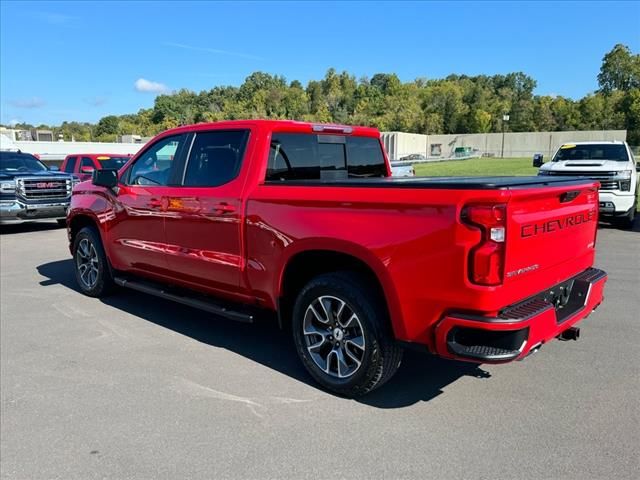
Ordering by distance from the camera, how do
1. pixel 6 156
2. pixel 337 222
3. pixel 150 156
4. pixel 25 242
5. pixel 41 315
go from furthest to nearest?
pixel 6 156, pixel 25 242, pixel 41 315, pixel 150 156, pixel 337 222

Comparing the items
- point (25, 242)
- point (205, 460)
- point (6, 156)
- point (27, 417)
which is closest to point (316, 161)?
point (205, 460)

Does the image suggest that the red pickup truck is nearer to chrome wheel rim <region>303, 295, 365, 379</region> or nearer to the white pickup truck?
chrome wheel rim <region>303, 295, 365, 379</region>

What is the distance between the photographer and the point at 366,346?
353cm

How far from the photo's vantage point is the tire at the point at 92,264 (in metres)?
6.27

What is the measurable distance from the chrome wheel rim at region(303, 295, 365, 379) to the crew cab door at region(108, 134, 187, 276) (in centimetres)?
193

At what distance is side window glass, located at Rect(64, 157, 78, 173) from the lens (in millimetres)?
17422

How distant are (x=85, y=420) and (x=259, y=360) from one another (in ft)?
4.72

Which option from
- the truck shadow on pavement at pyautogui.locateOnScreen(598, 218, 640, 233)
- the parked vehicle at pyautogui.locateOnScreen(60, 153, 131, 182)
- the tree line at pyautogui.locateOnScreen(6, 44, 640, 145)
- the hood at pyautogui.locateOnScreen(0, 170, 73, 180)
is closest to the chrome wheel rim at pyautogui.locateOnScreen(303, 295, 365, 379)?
the truck shadow on pavement at pyautogui.locateOnScreen(598, 218, 640, 233)

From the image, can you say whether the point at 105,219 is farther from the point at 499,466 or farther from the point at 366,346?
the point at 499,466

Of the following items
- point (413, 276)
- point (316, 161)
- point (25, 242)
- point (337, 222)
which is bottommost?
point (25, 242)

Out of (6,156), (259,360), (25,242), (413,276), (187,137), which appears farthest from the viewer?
(6,156)

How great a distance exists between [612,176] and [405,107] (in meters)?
120

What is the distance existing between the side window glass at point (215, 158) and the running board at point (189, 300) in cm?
104

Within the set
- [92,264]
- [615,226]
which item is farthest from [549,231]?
[615,226]
